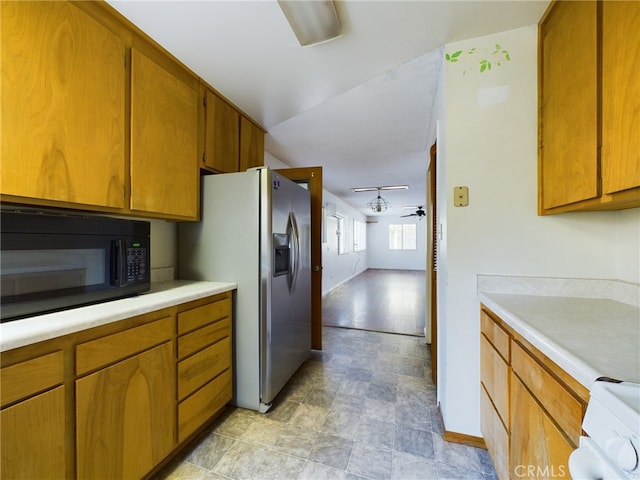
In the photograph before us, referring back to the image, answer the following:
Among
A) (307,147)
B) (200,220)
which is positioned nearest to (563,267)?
(200,220)

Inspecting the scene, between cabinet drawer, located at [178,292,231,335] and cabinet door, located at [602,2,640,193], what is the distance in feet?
6.45

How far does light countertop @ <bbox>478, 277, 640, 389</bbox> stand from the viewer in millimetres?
635

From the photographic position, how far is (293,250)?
2.12 meters

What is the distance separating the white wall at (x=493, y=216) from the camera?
1.37 meters

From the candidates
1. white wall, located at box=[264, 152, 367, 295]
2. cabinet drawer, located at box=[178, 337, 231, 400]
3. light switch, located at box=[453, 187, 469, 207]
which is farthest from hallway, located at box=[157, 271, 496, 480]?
white wall, located at box=[264, 152, 367, 295]

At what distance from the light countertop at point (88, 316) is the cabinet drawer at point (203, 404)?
58cm

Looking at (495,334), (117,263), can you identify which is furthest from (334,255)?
(117,263)

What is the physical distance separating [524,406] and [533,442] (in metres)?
0.11

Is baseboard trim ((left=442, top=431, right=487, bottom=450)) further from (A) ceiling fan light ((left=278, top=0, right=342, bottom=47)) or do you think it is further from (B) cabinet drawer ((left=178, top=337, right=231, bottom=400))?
(A) ceiling fan light ((left=278, top=0, right=342, bottom=47))

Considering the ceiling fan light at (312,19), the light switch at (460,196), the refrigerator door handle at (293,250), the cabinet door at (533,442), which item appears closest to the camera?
the cabinet door at (533,442)

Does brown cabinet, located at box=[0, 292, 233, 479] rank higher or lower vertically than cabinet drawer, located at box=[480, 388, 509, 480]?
higher

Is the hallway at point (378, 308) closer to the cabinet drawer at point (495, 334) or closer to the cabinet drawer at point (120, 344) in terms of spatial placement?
the cabinet drawer at point (495, 334)

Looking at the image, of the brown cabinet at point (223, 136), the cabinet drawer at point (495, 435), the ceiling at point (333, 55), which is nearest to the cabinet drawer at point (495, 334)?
the cabinet drawer at point (495, 435)

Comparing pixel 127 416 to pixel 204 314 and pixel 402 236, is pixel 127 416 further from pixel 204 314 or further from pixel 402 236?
pixel 402 236
